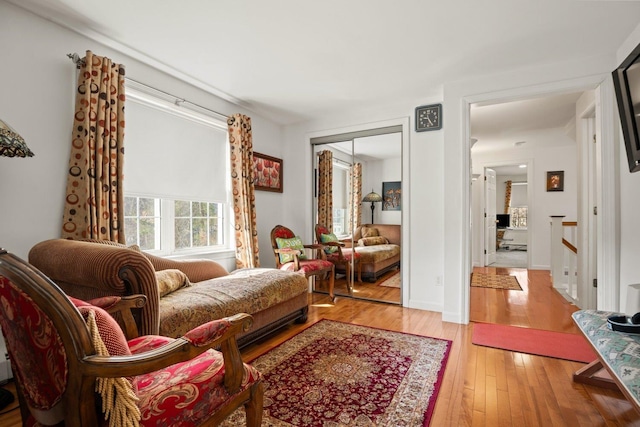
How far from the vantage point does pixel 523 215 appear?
11125 mm

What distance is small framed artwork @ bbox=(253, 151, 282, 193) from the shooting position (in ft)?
13.8

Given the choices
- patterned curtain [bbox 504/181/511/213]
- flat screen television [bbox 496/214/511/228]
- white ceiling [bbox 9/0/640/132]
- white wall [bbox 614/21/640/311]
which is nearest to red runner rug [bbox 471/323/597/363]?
white wall [bbox 614/21/640/311]

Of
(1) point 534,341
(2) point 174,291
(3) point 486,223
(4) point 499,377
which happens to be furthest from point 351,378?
(3) point 486,223

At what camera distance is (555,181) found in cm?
604

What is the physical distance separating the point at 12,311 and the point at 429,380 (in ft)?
7.13

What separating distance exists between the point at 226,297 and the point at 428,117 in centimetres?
295

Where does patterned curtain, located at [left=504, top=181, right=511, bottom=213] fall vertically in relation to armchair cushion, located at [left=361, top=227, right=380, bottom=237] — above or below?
above

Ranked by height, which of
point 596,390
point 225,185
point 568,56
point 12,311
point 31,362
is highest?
point 568,56

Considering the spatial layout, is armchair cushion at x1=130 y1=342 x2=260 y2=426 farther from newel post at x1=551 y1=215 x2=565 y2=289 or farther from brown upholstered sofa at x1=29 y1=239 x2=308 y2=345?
newel post at x1=551 y1=215 x2=565 y2=289

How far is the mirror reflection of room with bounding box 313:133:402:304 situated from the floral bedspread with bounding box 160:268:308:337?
1302mm

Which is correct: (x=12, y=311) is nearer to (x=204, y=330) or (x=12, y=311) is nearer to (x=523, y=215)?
(x=204, y=330)

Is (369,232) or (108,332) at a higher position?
(369,232)

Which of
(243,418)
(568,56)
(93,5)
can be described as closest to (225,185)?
(93,5)

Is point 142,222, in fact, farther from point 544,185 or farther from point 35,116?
point 544,185
